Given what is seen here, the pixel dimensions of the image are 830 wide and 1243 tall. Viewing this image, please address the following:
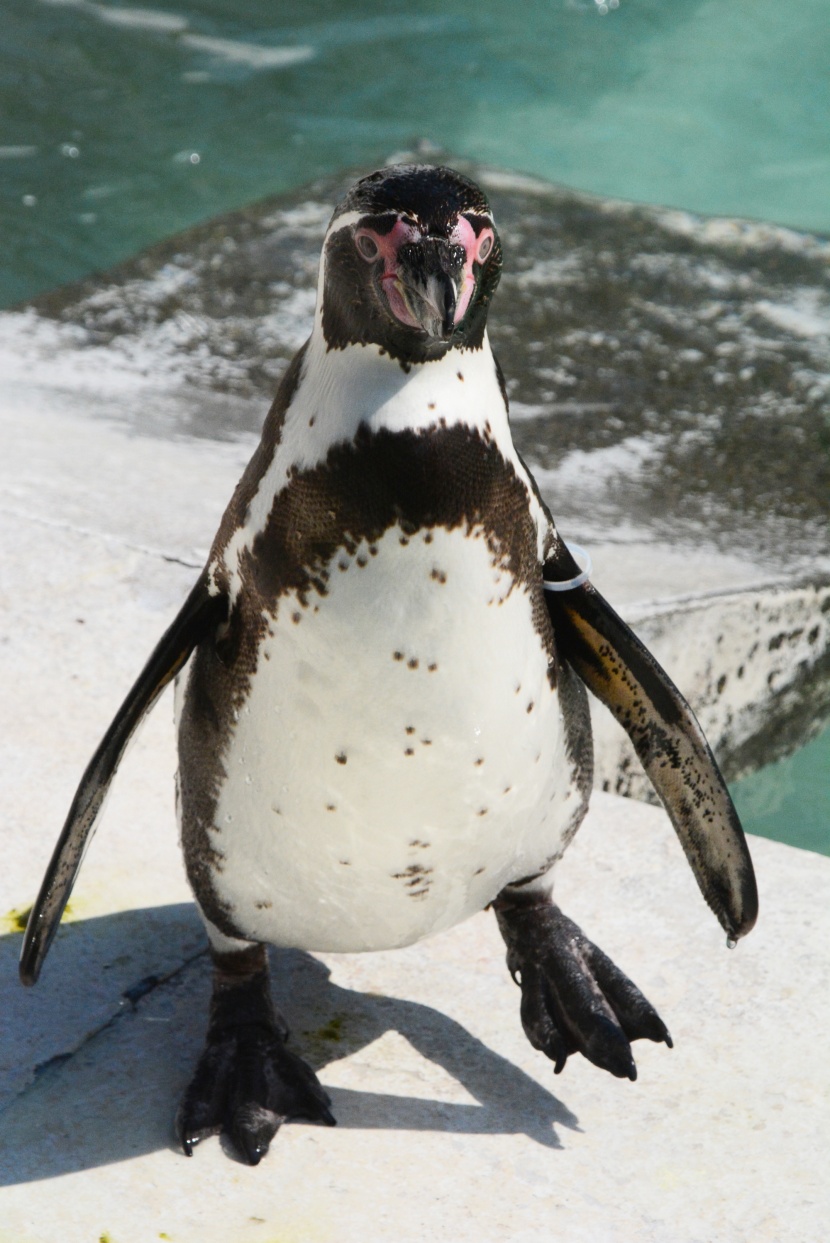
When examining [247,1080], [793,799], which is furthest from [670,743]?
[793,799]

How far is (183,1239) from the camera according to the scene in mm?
1681

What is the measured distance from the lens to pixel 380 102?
8.62 metres

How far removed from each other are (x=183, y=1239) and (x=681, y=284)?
4.44 m

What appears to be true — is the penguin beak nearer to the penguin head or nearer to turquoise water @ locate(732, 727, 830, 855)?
the penguin head

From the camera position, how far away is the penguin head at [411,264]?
4.88ft

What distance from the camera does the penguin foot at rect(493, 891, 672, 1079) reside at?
6.53 feet

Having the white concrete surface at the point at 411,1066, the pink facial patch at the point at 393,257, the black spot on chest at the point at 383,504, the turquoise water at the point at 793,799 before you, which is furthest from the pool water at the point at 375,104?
the pink facial patch at the point at 393,257

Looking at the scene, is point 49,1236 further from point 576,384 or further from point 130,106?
point 130,106

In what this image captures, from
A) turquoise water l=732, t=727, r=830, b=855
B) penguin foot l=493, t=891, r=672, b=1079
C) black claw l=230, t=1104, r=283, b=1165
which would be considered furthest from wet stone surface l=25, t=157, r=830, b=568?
black claw l=230, t=1104, r=283, b=1165

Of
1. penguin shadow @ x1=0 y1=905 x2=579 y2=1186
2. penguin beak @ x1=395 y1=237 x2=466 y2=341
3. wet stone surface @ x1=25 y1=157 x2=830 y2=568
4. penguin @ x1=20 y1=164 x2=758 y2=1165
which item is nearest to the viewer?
penguin beak @ x1=395 y1=237 x2=466 y2=341

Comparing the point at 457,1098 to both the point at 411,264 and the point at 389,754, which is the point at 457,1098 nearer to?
the point at 389,754

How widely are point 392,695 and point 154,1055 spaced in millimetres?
677

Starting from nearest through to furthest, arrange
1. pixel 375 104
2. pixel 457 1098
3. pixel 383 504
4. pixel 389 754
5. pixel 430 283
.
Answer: pixel 430 283 < pixel 383 504 < pixel 389 754 < pixel 457 1098 < pixel 375 104

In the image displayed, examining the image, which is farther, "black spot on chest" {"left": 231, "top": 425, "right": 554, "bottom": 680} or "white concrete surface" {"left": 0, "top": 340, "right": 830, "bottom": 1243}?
"white concrete surface" {"left": 0, "top": 340, "right": 830, "bottom": 1243}
